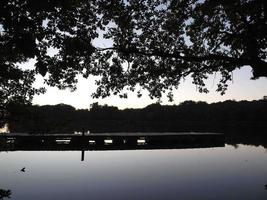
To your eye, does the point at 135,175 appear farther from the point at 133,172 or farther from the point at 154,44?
the point at 154,44

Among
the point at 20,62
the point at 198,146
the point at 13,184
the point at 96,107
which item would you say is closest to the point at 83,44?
the point at 20,62

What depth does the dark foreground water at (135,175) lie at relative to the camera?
21.8 meters

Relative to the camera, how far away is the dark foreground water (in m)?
21.8

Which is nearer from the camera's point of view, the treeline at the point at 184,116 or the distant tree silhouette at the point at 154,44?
the distant tree silhouette at the point at 154,44

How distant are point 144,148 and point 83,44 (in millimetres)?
29866

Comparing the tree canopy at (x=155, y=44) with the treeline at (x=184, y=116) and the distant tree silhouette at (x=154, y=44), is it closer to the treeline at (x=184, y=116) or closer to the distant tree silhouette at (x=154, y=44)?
the distant tree silhouette at (x=154, y=44)

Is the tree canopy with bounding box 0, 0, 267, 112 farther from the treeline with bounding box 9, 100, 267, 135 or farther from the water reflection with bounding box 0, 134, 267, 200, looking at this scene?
the treeline with bounding box 9, 100, 267, 135

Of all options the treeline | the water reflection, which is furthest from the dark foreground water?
the treeline

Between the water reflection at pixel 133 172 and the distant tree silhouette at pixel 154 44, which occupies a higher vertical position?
the distant tree silhouette at pixel 154 44

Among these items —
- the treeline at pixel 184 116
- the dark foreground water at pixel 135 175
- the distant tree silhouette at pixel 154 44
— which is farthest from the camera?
the treeline at pixel 184 116

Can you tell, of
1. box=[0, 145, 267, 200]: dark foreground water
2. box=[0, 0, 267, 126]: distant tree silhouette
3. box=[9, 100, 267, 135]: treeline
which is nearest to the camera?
box=[0, 0, 267, 126]: distant tree silhouette

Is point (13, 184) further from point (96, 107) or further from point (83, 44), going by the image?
point (96, 107)

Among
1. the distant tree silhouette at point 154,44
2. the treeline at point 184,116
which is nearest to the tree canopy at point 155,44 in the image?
the distant tree silhouette at point 154,44

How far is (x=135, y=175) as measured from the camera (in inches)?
1120
